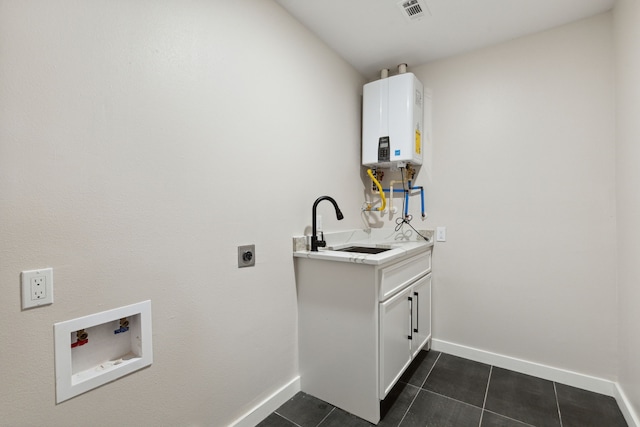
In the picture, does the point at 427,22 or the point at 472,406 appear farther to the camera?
the point at 427,22

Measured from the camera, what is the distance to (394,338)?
1.70m

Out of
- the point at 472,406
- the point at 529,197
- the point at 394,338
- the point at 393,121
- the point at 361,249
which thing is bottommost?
the point at 472,406

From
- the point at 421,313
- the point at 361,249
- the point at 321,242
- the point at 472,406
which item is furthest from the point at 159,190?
the point at 472,406

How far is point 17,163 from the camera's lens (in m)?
0.84

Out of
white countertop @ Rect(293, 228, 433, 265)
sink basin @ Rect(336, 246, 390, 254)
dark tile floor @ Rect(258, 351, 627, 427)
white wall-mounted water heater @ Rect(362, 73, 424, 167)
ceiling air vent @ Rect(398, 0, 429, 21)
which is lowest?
dark tile floor @ Rect(258, 351, 627, 427)

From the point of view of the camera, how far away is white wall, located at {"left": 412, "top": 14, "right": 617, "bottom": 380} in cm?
180

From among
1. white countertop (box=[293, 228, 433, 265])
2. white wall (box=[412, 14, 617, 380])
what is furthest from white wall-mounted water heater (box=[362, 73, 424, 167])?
white countertop (box=[293, 228, 433, 265])

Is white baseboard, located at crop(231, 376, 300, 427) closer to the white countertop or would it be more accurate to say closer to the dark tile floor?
the dark tile floor

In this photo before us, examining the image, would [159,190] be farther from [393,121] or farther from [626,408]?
[626,408]

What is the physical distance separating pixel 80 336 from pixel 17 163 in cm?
60

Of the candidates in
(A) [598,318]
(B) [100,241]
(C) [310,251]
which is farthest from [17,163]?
(A) [598,318]

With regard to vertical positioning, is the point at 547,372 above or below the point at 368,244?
below

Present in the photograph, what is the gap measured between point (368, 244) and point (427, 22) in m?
1.63

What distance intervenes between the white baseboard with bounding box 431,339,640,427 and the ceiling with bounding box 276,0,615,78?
7.55 ft
